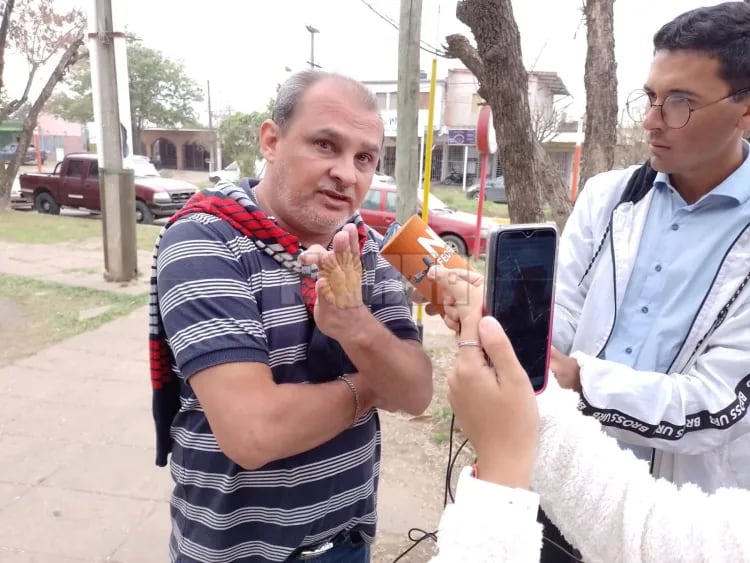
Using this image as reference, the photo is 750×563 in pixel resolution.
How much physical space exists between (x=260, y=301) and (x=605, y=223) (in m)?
1.01

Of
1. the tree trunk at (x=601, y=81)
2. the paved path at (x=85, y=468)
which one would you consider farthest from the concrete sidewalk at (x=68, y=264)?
the tree trunk at (x=601, y=81)

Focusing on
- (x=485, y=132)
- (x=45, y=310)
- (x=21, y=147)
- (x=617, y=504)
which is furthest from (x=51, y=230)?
(x=617, y=504)

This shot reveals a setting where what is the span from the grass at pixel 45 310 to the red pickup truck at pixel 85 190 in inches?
237

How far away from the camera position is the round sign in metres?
4.41

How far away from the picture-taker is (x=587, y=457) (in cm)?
110

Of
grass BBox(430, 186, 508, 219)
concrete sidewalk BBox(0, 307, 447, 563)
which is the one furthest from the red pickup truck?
concrete sidewalk BBox(0, 307, 447, 563)

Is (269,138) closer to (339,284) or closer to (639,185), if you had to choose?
(339,284)

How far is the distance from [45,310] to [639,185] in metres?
6.13

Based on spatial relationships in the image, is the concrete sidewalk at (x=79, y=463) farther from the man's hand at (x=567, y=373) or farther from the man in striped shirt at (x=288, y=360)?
Answer: the man's hand at (x=567, y=373)

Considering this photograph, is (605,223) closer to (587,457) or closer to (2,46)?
(587,457)

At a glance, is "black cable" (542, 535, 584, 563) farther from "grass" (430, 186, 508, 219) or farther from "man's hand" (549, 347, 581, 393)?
"grass" (430, 186, 508, 219)

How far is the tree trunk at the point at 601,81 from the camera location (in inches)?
144

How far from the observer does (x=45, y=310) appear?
6.02 metres

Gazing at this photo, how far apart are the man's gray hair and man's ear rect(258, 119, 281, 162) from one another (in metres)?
0.02
